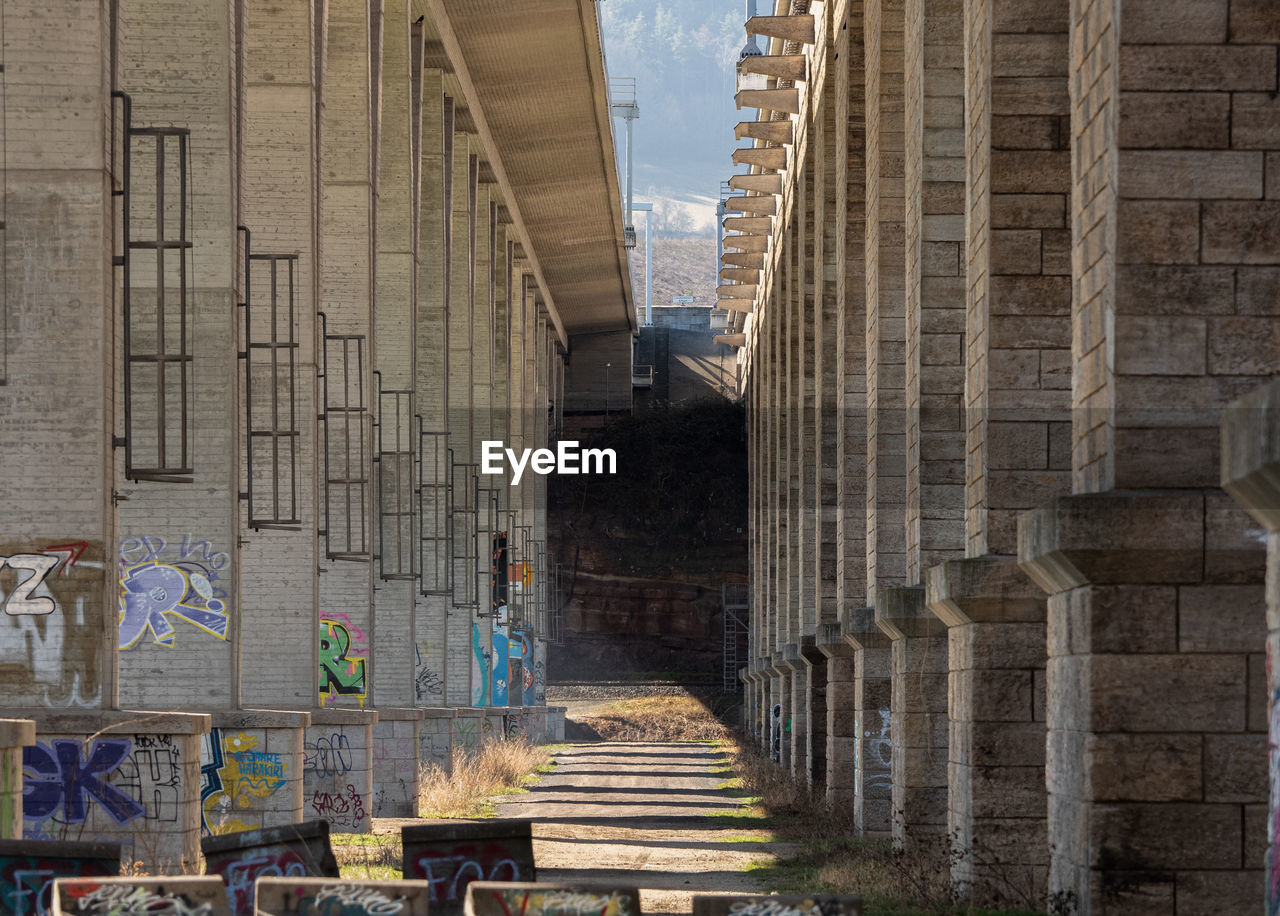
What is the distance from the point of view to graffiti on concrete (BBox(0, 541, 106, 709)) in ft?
46.7

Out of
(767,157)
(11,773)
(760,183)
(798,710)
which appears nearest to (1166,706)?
(11,773)

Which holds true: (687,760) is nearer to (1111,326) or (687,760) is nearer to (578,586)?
(578,586)

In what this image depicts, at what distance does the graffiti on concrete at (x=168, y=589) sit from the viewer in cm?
1892

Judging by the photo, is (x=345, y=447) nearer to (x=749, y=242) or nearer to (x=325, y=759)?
(x=325, y=759)

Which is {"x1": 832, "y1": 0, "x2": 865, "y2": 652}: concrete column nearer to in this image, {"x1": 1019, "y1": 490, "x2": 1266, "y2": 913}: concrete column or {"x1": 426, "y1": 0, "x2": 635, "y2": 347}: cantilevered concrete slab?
{"x1": 426, "y1": 0, "x2": 635, "y2": 347}: cantilevered concrete slab

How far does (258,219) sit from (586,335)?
49.4 m

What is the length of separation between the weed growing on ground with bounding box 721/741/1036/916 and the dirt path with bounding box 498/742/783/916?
0.40 metres

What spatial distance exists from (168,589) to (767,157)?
2244cm

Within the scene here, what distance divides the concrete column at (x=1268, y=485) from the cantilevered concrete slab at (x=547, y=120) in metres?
28.5

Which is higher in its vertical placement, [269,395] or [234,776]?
[269,395]

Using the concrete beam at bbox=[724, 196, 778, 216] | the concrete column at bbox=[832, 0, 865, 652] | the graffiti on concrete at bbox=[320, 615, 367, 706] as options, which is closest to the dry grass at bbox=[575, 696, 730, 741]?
the concrete beam at bbox=[724, 196, 778, 216]

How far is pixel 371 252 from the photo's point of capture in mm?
26359

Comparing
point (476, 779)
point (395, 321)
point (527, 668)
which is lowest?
point (476, 779)

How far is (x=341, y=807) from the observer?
22.7 meters
